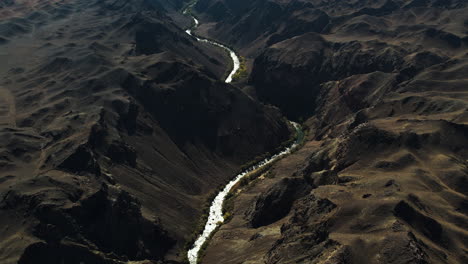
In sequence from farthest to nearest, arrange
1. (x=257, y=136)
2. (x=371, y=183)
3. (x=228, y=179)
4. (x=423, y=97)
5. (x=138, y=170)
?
(x=257, y=136), (x=228, y=179), (x=423, y=97), (x=138, y=170), (x=371, y=183)

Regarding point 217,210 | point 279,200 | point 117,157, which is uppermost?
point 279,200

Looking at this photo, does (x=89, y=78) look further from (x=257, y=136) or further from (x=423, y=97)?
(x=423, y=97)

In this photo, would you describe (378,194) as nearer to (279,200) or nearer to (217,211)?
(279,200)

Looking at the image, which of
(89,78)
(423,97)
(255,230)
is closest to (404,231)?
(255,230)

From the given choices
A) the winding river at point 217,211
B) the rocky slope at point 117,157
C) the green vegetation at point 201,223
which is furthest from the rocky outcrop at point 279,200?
the rocky slope at point 117,157

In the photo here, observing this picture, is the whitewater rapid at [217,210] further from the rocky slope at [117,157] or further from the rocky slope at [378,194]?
the rocky slope at [378,194]

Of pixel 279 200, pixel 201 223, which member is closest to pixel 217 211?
pixel 201 223

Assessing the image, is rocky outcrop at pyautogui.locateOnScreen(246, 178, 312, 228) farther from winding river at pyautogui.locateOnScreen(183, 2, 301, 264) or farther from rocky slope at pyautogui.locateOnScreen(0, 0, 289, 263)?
rocky slope at pyautogui.locateOnScreen(0, 0, 289, 263)
